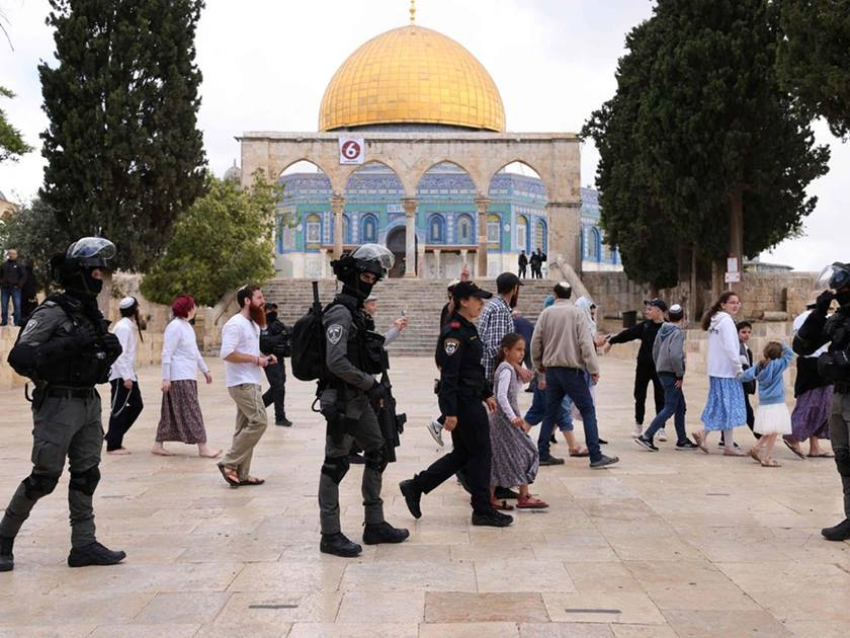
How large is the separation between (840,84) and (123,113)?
16.2 meters

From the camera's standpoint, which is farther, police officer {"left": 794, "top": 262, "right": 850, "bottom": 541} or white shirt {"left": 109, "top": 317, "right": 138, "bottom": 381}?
white shirt {"left": 109, "top": 317, "right": 138, "bottom": 381}

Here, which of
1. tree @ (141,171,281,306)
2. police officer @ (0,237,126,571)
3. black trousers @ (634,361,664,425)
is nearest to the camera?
police officer @ (0,237,126,571)

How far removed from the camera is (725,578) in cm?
479

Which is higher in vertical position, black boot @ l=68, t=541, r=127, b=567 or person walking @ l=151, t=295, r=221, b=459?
person walking @ l=151, t=295, r=221, b=459

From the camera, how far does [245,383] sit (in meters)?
7.50

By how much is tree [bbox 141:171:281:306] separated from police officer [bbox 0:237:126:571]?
22.6 metres

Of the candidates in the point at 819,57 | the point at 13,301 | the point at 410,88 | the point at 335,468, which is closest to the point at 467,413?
the point at 335,468

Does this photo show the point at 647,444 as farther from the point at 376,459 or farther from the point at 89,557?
the point at 89,557

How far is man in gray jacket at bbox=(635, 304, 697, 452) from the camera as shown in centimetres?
933

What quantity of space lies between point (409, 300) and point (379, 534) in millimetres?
26659

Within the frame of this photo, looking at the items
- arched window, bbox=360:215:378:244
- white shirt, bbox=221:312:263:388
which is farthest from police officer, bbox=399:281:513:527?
arched window, bbox=360:215:378:244

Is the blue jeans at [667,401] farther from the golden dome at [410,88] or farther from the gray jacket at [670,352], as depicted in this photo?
the golden dome at [410,88]

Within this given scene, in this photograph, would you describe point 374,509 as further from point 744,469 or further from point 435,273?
point 435,273

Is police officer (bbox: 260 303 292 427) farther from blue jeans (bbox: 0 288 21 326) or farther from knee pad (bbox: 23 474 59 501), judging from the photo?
blue jeans (bbox: 0 288 21 326)
